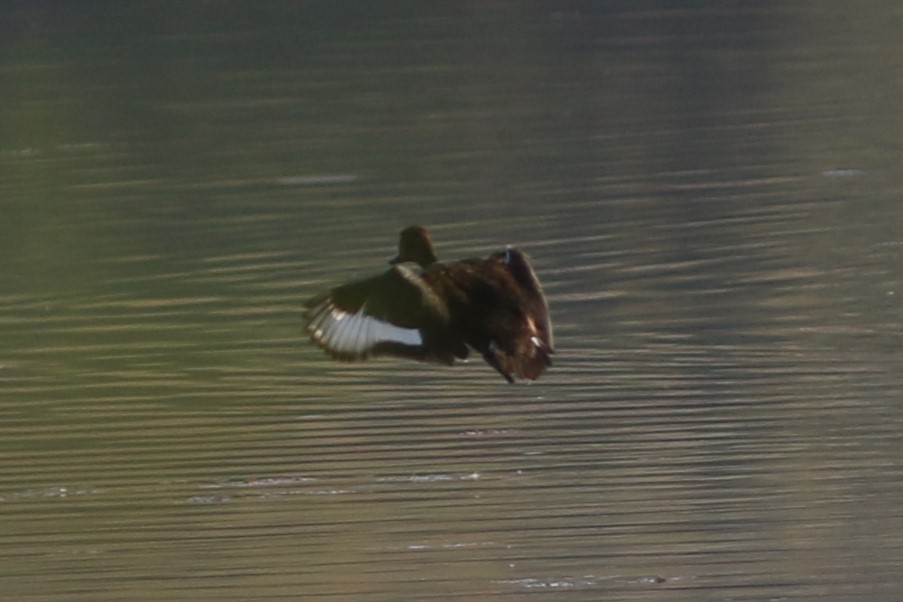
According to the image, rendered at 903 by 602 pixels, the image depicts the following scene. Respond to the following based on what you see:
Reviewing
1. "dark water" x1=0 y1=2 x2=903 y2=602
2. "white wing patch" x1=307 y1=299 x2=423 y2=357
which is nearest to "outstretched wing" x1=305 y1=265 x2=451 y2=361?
"white wing patch" x1=307 y1=299 x2=423 y2=357

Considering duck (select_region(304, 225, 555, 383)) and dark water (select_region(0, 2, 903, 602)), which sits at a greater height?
duck (select_region(304, 225, 555, 383))

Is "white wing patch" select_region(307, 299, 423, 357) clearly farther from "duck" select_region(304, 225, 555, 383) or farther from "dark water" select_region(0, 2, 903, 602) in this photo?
"dark water" select_region(0, 2, 903, 602)

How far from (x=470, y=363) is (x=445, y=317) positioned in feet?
6.89

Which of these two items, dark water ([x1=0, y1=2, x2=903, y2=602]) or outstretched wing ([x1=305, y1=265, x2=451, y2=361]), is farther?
dark water ([x1=0, y1=2, x2=903, y2=602])

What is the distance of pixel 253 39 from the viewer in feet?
52.3

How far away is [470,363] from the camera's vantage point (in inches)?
258

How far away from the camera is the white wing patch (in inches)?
176

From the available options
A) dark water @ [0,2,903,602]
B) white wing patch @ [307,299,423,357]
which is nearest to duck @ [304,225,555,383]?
white wing patch @ [307,299,423,357]

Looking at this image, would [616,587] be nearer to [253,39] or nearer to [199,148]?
[199,148]

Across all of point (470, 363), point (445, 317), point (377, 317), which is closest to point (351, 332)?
point (377, 317)

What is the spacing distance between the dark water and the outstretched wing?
681 mm

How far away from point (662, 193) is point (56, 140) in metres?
4.09

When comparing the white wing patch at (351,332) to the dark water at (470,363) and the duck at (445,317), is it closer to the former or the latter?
the duck at (445,317)

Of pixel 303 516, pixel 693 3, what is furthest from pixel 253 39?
pixel 303 516
